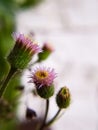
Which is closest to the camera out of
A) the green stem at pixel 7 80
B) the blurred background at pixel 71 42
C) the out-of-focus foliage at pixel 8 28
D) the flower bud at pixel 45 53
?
the green stem at pixel 7 80

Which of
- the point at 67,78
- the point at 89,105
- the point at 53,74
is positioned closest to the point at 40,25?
the point at 67,78

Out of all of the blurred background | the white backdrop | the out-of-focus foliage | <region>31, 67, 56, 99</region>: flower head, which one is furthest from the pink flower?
the white backdrop

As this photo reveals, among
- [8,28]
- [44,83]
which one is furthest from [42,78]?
[8,28]

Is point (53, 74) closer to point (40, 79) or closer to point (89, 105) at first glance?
point (40, 79)

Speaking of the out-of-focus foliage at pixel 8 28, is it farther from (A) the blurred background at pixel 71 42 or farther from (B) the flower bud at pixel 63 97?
(B) the flower bud at pixel 63 97

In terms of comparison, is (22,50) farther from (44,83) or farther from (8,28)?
(8,28)

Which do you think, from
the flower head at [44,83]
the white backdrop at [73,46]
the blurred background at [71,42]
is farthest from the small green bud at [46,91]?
the white backdrop at [73,46]
